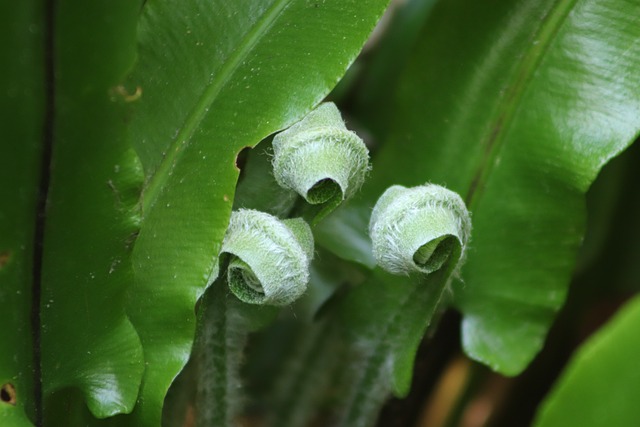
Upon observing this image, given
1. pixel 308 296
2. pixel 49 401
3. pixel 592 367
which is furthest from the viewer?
pixel 308 296

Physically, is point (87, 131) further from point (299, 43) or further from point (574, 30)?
point (574, 30)

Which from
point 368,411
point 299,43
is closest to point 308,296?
point 368,411

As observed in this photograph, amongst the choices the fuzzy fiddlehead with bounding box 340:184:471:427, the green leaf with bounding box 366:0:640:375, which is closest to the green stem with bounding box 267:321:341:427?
the fuzzy fiddlehead with bounding box 340:184:471:427

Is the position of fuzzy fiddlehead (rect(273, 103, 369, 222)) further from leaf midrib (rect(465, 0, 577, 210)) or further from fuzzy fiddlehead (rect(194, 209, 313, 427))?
leaf midrib (rect(465, 0, 577, 210))

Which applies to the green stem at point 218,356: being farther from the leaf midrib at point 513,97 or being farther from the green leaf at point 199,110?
the leaf midrib at point 513,97

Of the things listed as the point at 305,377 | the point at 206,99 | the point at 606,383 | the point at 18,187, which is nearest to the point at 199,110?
the point at 206,99

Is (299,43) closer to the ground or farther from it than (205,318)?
farther from it

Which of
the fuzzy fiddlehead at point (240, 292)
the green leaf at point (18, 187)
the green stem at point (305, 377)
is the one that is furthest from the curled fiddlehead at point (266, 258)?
the green stem at point (305, 377)

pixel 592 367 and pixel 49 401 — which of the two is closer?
pixel 592 367
